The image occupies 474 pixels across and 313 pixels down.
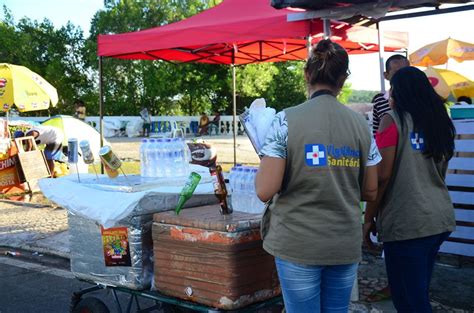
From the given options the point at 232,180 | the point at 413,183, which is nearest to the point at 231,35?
the point at 232,180

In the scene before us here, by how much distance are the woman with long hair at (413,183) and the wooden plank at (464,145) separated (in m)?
2.69

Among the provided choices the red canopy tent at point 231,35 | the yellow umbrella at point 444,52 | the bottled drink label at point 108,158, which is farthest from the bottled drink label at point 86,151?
the yellow umbrella at point 444,52

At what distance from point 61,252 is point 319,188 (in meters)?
5.02

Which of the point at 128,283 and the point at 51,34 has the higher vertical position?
the point at 51,34

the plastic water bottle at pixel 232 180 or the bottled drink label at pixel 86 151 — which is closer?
the plastic water bottle at pixel 232 180

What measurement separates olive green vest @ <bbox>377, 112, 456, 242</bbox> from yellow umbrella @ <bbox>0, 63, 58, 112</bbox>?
32.8ft

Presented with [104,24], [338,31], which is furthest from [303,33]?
[104,24]

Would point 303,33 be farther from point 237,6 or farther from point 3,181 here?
point 3,181

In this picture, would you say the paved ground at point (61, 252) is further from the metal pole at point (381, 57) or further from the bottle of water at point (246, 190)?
the metal pole at point (381, 57)

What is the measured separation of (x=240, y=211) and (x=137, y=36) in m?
5.12

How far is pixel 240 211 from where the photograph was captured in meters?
3.22

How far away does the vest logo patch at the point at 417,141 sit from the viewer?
283 cm

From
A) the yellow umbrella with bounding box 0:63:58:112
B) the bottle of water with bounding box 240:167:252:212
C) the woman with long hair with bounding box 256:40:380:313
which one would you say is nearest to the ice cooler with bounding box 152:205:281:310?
the bottle of water with bounding box 240:167:252:212

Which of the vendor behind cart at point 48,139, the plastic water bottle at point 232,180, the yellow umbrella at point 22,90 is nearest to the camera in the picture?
the plastic water bottle at point 232,180
